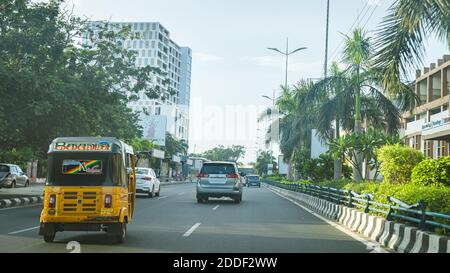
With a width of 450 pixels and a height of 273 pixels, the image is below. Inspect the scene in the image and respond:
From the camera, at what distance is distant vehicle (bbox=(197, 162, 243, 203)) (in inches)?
934

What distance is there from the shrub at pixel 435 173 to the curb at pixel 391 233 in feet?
9.10

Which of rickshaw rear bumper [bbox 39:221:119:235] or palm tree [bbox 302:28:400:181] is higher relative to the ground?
palm tree [bbox 302:28:400:181]

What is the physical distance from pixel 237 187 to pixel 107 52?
42.2 feet

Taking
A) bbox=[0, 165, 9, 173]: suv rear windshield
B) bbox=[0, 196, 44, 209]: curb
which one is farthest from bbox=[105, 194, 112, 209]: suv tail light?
bbox=[0, 165, 9, 173]: suv rear windshield

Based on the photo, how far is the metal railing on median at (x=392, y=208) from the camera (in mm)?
9456

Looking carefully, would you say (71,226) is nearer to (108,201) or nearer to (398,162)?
(108,201)

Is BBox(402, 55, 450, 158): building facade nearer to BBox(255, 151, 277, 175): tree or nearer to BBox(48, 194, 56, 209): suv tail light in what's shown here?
BBox(48, 194, 56, 209): suv tail light

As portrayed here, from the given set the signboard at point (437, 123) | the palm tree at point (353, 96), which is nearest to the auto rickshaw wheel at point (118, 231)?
the palm tree at point (353, 96)

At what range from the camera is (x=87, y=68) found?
85.1 feet

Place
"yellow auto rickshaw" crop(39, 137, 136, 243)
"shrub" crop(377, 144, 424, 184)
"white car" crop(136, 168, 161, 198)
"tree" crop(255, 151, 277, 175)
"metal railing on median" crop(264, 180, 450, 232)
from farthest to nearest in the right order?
"tree" crop(255, 151, 277, 175)
"white car" crop(136, 168, 161, 198)
"shrub" crop(377, 144, 424, 184)
"yellow auto rickshaw" crop(39, 137, 136, 243)
"metal railing on median" crop(264, 180, 450, 232)

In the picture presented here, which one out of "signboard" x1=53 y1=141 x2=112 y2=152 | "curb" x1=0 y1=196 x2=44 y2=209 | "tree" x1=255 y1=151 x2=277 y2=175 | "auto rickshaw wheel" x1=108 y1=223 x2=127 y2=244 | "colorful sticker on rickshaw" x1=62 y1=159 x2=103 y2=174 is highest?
"tree" x1=255 y1=151 x2=277 y2=175

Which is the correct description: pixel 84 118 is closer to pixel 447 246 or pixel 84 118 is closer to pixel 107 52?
pixel 107 52

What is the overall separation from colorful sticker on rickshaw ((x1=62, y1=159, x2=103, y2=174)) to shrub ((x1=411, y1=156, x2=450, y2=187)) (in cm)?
1050
